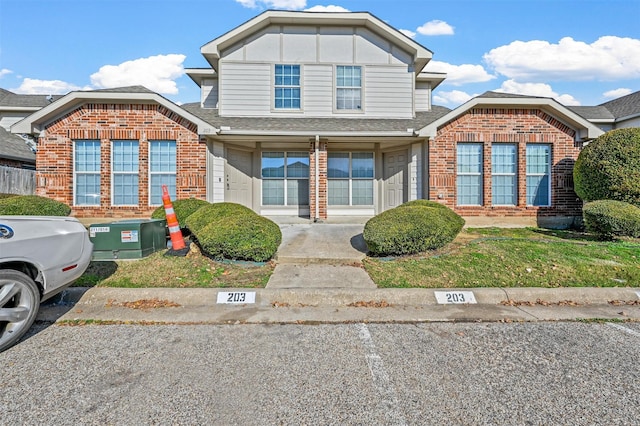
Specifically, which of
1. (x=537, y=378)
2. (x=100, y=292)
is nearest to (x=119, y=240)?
(x=100, y=292)

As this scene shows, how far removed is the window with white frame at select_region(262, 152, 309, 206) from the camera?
41.9 feet

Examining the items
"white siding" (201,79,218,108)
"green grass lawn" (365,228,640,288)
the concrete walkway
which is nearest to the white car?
the concrete walkway

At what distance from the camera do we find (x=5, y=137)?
52.2 feet

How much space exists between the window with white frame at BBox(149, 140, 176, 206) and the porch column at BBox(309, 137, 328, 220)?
4340 mm

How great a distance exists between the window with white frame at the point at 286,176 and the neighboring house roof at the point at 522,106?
4.48m

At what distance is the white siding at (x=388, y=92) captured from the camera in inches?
500

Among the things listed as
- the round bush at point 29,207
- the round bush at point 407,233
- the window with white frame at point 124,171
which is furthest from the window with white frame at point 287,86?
the round bush at point 29,207

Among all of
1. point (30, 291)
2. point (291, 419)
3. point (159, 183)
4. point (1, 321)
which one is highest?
point (159, 183)

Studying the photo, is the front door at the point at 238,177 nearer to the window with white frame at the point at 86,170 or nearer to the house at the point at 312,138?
the house at the point at 312,138

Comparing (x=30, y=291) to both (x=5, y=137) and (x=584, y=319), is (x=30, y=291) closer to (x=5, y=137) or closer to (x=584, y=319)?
(x=584, y=319)

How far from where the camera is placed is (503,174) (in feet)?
37.1

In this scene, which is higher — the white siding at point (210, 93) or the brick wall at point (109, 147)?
the white siding at point (210, 93)

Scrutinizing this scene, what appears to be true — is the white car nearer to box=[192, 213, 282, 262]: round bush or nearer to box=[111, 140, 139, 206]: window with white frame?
box=[192, 213, 282, 262]: round bush

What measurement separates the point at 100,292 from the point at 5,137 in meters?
16.4
